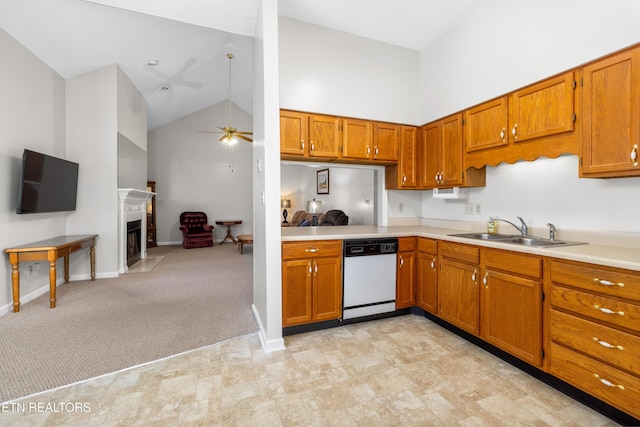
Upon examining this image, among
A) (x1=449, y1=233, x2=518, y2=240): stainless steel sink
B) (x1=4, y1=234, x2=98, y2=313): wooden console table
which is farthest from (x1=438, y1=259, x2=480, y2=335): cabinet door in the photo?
(x1=4, y1=234, x2=98, y2=313): wooden console table

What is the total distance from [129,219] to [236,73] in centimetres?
392

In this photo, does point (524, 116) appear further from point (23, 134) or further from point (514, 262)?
point (23, 134)

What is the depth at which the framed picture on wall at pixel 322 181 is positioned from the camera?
12.4ft

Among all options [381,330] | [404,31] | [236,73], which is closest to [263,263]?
[381,330]

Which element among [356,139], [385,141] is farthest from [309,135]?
[385,141]

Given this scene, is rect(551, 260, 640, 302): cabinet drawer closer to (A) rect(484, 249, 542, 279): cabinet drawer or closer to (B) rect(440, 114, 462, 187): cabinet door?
(A) rect(484, 249, 542, 279): cabinet drawer

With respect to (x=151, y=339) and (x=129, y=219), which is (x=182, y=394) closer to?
(x=151, y=339)

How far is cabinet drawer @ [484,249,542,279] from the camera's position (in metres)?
1.94

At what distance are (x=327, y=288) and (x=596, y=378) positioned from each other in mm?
1867

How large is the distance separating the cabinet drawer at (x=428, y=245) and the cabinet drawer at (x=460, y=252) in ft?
0.26

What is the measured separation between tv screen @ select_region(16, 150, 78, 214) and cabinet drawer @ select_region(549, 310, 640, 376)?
5.17 m

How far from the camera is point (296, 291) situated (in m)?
2.61

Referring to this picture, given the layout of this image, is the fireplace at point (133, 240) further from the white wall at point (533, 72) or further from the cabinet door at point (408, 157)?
the white wall at point (533, 72)

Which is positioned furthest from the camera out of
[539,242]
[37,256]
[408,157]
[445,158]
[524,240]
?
[408,157]
